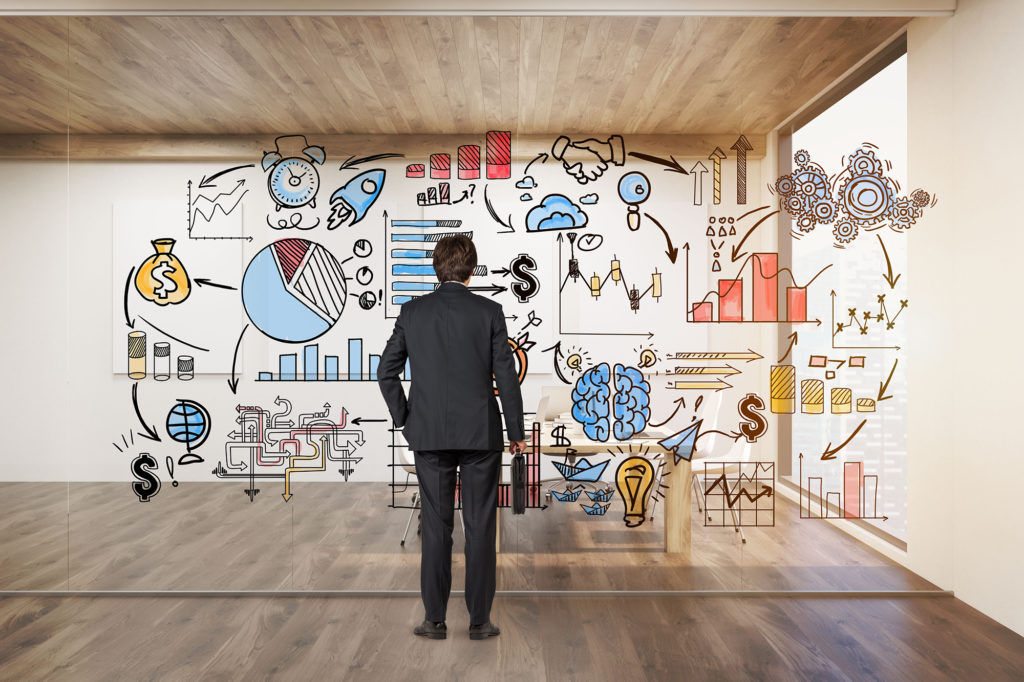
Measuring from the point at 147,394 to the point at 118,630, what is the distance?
1128mm

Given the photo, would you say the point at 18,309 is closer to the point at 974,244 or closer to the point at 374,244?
the point at 374,244

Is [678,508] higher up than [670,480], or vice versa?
[670,480]

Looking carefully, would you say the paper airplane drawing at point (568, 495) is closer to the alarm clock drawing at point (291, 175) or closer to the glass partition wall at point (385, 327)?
the glass partition wall at point (385, 327)

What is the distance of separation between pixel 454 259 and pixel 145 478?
199cm

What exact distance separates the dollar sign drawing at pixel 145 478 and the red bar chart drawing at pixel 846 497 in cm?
318

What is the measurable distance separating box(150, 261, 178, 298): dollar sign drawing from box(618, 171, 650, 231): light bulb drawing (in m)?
2.25

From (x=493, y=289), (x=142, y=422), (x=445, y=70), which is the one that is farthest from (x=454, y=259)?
(x=142, y=422)

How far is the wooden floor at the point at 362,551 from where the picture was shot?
10.7ft

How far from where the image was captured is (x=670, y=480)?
132 inches

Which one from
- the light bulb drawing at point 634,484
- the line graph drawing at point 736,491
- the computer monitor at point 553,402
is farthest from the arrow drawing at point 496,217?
the line graph drawing at point 736,491

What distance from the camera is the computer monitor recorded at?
10.9 feet

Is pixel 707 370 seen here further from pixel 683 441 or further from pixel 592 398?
pixel 592 398

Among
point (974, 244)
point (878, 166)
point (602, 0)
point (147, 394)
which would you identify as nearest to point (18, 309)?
point (147, 394)

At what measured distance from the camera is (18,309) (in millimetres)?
4586
